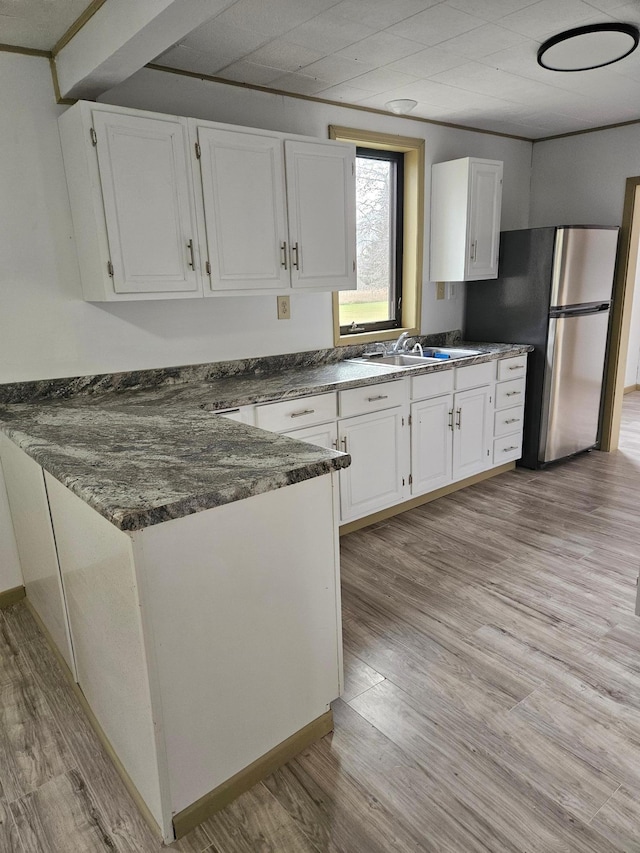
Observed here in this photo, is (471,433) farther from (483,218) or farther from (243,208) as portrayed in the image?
(243,208)

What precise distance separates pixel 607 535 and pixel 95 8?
3.25 m

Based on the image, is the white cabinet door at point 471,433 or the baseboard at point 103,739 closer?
the baseboard at point 103,739

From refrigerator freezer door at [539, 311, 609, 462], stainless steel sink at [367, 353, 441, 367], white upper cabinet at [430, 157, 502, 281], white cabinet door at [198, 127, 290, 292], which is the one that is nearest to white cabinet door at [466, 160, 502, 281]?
white upper cabinet at [430, 157, 502, 281]

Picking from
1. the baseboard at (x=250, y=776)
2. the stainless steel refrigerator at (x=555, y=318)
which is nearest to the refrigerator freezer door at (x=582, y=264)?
the stainless steel refrigerator at (x=555, y=318)

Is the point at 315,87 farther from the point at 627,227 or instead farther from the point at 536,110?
the point at 627,227

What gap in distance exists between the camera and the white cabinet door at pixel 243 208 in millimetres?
2545

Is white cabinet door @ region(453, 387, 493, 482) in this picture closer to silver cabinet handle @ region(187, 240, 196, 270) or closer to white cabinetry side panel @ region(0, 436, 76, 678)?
silver cabinet handle @ region(187, 240, 196, 270)

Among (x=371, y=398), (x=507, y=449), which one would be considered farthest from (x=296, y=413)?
(x=507, y=449)

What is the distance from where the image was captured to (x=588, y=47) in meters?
2.51

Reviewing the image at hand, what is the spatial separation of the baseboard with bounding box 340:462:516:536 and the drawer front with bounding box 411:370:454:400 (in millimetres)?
632

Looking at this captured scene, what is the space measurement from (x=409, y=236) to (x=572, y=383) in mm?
1543

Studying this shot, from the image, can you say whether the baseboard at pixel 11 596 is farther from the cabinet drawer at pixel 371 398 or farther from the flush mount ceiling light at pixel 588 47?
the flush mount ceiling light at pixel 588 47

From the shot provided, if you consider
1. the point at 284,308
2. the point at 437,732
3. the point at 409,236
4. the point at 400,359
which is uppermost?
A: the point at 409,236

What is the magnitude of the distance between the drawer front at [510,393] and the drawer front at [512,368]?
4 cm
